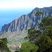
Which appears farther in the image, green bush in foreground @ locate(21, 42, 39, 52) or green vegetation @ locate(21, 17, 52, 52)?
green vegetation @ locate(21, 17, 52, 52)

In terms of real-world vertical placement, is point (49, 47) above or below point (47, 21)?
below

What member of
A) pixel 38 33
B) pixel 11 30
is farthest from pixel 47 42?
pixel 11 30

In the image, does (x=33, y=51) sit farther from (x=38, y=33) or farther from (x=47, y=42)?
(x=38, y=33)

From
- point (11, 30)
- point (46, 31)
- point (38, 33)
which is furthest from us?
point (11, 30)

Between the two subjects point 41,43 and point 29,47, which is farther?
point 41,43

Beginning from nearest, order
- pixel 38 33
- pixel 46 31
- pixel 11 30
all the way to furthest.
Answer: pixel 46 31 < pixel 38 33 < pixel 11 30

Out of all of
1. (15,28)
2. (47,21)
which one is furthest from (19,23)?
(47,21)

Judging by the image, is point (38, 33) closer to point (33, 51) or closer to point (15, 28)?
point (33, 51)

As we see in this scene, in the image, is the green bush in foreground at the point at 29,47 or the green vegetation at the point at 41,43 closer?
the green bush in foreground at the point at 29,47

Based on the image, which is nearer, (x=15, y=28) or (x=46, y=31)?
(x=46, y=31)
